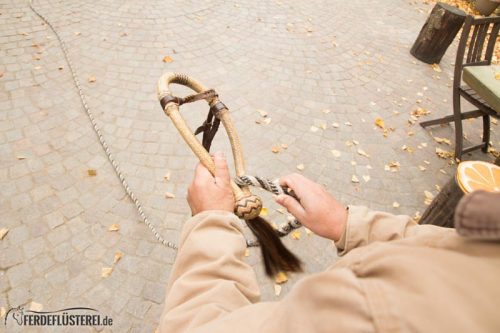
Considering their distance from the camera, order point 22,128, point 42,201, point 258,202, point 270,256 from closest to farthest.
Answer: point 258,202, point 270,256, point 42,201, point 22,128

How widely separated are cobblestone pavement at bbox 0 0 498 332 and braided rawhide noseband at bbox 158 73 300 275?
1.27m

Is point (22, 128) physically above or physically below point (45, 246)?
above

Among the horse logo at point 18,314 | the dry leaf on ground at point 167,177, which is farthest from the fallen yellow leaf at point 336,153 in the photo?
the horse logo at point 18,314

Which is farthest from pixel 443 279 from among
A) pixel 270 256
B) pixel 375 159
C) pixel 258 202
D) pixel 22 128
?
pixel 22 128

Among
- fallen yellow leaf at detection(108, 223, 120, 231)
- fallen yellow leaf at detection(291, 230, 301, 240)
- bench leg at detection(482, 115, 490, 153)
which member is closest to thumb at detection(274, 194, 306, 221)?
fallen yellow leaf at detection(291, 230, 301, 240)

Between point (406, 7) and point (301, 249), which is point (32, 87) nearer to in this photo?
point (301, 249)

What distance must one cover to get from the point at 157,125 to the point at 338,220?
3.13 metres

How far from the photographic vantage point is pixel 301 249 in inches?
130

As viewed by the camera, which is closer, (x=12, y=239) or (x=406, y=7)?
(x=12, y=239)

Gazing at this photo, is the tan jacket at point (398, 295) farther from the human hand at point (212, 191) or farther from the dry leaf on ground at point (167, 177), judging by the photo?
the dry leaf on ground at point (167, 177)

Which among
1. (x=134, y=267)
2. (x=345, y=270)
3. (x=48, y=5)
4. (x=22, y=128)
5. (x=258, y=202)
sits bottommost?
(x=134, y=267)

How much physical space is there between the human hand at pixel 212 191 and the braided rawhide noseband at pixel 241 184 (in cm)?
4

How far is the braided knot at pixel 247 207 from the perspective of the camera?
4.91 ft

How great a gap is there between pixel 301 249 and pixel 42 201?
105 inches
